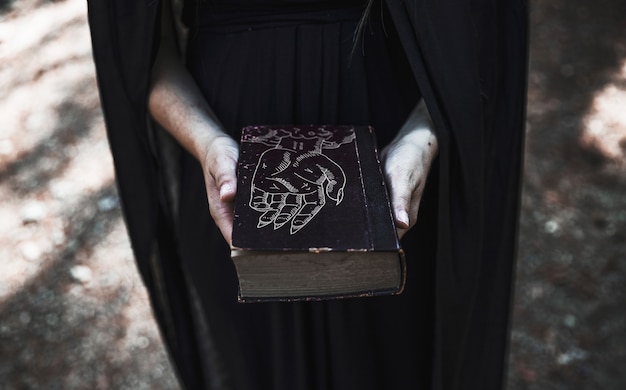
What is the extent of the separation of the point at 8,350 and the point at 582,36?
2.74 m

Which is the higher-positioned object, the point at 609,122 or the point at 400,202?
the point at 400,202

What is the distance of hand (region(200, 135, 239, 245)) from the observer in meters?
0.79

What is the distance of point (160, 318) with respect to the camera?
1.22m

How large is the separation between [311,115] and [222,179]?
219 mm

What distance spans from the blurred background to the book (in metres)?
1.24

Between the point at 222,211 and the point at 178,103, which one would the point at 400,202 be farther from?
the point at 178,103

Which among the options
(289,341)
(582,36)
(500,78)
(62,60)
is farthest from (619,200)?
(62,60)

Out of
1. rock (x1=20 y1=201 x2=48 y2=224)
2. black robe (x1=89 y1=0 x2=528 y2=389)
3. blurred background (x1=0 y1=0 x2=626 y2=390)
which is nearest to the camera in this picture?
black robe (x1=89 y1=0 x2=528 y2=389)

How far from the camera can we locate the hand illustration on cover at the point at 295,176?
75 centimetres

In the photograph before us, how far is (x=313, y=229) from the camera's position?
2.37 feet

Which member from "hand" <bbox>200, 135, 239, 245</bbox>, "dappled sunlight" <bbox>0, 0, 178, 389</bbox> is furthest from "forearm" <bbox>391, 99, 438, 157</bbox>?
"dappled sunlight" <bbox>0, 0, 178, 389</bbox>

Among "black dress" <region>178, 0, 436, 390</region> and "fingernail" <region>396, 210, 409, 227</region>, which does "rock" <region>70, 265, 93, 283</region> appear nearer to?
"black dress" <region>178, 0, 436, 390</region>

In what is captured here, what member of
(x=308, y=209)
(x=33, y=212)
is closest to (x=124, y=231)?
(x=33, y=212)

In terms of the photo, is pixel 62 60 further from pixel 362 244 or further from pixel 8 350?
pixel 362 244
